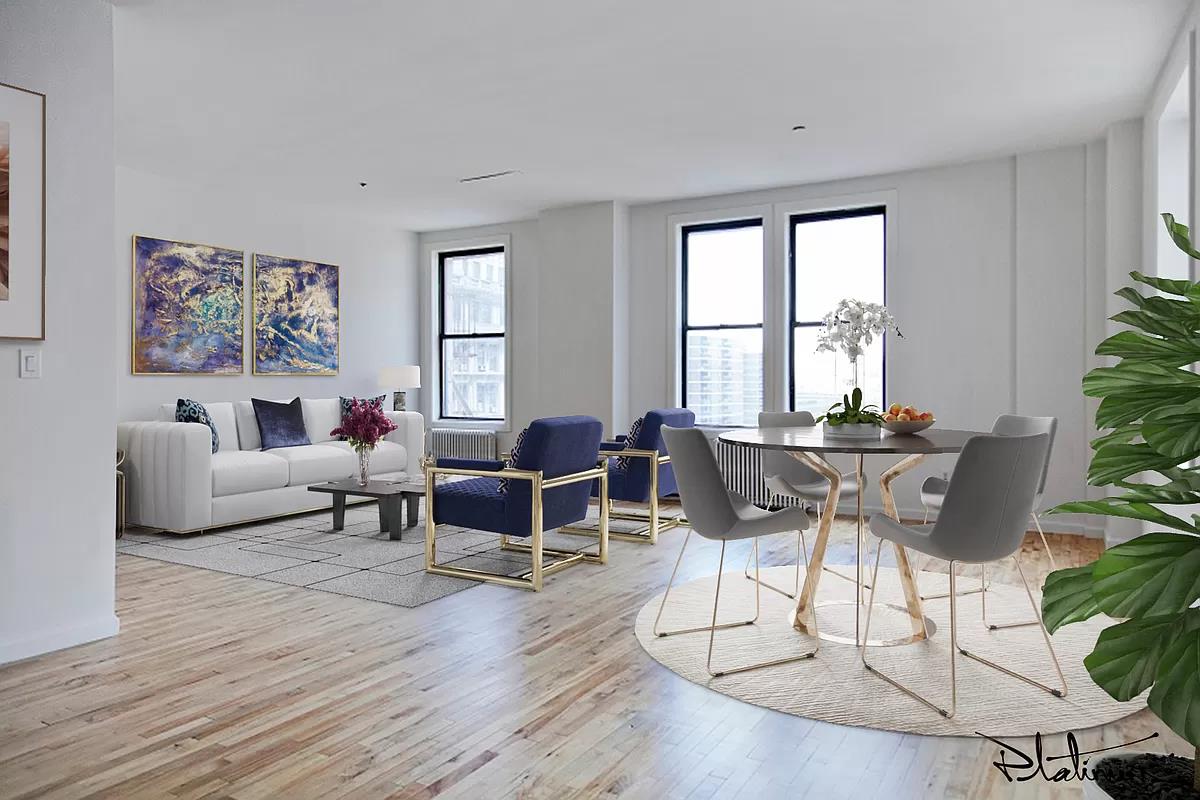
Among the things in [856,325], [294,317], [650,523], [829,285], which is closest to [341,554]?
[650,523]

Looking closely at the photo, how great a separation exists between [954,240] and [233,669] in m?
5.64

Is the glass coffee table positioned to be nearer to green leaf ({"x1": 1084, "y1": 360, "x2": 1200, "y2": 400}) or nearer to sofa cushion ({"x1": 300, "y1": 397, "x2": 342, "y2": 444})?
sofa cushion ({"x1": 300, "y1": 397, "x2": 342, "y2": 444})

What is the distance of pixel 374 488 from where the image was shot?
18.8ft

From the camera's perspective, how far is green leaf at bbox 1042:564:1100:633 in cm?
132

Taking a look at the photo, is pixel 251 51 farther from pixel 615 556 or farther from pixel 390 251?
pixel 390 251

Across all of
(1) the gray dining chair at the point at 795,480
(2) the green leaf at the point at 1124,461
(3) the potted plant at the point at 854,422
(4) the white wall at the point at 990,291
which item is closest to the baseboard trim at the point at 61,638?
(1) the gray dining chair at the point at 795,480

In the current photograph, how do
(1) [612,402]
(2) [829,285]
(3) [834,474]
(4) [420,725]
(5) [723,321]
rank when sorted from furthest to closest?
1. (1) [612,402]
2. (5) [723,321]
3. (2) [829,285]
4. (3) [834,474]
5. (4) [420,725]

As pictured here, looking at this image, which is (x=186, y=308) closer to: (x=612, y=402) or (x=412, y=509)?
(x=412, y=509)

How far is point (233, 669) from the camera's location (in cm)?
317

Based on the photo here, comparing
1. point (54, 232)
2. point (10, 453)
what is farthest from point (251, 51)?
point (10, 453)

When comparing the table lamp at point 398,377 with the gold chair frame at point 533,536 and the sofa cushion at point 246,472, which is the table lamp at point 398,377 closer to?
the sofa cushion at point 246,472

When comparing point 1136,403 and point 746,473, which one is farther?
point 746,473

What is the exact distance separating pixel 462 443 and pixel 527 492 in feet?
15.7

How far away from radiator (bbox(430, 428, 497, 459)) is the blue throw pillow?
187 centimetres
